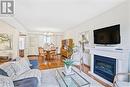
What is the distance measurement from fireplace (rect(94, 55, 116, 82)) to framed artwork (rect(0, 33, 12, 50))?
545 centimetres

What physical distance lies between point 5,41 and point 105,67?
6227 mm

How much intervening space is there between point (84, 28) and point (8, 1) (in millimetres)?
5670

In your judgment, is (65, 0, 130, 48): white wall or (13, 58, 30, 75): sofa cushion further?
(65, 0, 130, 48): white wall

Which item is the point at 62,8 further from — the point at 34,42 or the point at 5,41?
the point at 34,42

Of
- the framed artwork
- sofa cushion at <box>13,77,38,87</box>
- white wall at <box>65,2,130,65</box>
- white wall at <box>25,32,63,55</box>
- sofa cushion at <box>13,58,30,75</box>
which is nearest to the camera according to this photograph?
sofa cushion at <box>13,77,38,87</box>

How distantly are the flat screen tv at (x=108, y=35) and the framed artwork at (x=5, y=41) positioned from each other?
5395 millimetres

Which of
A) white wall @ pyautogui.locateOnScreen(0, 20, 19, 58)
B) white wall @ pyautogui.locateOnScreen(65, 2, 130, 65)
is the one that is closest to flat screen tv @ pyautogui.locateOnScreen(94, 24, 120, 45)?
white wall @ pyautogui.locateOnScreen(65, 2, 130, 65)

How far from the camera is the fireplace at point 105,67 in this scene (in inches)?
183

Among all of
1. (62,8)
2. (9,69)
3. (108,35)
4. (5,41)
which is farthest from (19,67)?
(5,41)

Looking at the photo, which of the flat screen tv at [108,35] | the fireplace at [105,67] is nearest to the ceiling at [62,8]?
the flat screen tv at [108,35]

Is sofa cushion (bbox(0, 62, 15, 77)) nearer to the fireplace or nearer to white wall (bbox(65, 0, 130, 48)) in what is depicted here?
the fireplace

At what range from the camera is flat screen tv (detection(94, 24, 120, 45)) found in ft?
15.1

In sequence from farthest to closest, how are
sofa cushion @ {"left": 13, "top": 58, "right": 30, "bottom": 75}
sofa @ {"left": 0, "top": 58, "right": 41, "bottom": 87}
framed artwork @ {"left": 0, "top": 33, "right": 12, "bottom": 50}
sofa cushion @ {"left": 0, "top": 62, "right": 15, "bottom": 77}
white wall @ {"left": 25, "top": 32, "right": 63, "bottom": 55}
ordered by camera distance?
white wall @ {"left": 25, "top": 32, "right": 63, "bottom": 55}, framed artwork @ {"left": 0, "top": 33, "right": 12, "bottom": 50}, sofa cushion @ {"left": 13, "top": 58, "right": 30, "bottom": 75}, sofa cushion @ {"left": 0, "top": 62, "right": 15, "bottom": 77}, sofa @ {"left": 0, "top": 58, "right": 41, "bottom": 87}

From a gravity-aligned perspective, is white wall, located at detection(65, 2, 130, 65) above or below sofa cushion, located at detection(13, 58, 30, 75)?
above
